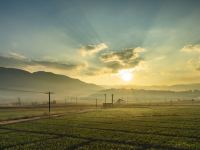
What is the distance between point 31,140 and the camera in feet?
109

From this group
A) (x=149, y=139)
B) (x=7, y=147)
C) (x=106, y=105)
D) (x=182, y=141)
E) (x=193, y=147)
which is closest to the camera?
(x=193, y=147)

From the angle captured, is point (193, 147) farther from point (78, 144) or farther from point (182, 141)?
point (78, 144)

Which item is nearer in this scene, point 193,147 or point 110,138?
point 193,147

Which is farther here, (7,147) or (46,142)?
(46,142)

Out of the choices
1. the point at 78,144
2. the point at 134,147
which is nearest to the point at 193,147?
the point at 134,147

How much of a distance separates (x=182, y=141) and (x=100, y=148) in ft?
38.0

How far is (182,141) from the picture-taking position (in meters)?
30.6

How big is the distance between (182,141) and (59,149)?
16.5 metres

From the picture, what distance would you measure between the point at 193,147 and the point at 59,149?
16021 millimetres

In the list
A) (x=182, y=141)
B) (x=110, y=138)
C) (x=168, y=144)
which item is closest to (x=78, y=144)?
(x=110, y=138)

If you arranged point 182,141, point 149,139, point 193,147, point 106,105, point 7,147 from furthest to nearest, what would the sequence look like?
point 106,105 < point 149,139 < point 182,141 < point 7,147 < point 193,147

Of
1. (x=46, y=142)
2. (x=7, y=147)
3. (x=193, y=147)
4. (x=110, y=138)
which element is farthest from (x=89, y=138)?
(x=193, y=147)

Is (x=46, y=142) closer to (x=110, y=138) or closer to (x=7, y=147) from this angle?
(x=7, y=147)

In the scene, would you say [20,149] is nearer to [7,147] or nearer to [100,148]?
[7,147]
